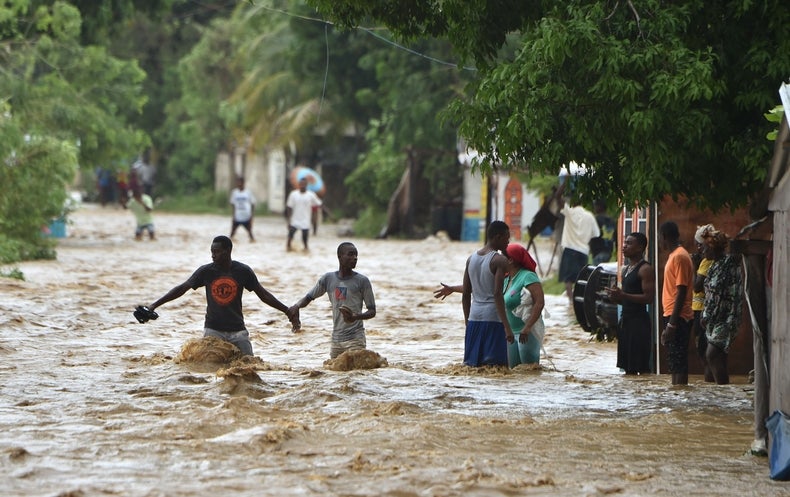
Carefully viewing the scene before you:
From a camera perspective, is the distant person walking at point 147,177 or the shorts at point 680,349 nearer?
the shorts at point 680,349

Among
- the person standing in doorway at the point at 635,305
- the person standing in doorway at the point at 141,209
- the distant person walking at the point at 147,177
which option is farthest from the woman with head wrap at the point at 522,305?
the distant person walking at the point at 147,177

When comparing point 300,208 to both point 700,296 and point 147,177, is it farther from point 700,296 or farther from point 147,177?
point 147,177

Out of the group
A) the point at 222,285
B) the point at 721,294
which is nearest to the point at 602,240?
the point at 721,294

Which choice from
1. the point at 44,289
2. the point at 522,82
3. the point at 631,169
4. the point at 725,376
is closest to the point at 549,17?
the point at 522,82

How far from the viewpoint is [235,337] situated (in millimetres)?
11188

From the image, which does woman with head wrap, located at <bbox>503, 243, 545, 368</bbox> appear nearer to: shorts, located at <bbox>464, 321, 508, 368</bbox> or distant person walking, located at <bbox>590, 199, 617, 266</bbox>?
shorts, located at <bbox>464, 321, 508, 368</bbox>

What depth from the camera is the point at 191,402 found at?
10.1 m

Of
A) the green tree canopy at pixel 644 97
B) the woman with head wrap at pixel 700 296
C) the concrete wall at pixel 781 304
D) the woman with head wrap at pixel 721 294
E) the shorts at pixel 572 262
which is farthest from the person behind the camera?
the shorts at pixel 572 262

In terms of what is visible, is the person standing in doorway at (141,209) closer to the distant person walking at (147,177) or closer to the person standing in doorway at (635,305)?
the person standing in doorway at (635,305)

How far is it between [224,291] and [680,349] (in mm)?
3884

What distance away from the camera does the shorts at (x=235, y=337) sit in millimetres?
11148

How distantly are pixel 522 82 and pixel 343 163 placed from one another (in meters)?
38.4

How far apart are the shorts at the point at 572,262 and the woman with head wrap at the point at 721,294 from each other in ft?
23.3

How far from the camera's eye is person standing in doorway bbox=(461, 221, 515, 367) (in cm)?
1127
